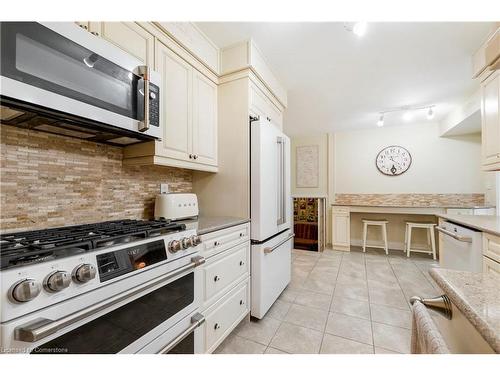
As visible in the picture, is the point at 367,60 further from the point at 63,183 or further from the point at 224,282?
the point at 63,183

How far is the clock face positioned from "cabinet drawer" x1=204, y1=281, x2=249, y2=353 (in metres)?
3.85

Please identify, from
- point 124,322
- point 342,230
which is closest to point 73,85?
point 124,322

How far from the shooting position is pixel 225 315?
1559 millimetres

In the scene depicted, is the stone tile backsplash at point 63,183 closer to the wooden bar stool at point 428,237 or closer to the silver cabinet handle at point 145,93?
the silver cabinet handle at point 145,93

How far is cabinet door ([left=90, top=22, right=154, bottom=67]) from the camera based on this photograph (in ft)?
3.84

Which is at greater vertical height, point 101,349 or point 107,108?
point 107,108

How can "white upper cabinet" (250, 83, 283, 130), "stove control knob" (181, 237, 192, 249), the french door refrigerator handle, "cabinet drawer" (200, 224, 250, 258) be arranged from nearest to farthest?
1. "stove control knob" (181, 237, 192, 249)
2. "cabinet drawer" (200, 224, 250, 258)
3. "white upper cabinet" (250, 83, 283, 130)
4. the french door refrigerator handle

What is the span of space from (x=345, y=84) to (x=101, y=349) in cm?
312

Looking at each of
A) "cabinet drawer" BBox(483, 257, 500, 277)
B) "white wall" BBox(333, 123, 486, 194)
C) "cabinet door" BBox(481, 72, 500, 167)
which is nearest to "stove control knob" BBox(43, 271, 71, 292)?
"cabinet drawer" BBox(483, 257, 500, 277)

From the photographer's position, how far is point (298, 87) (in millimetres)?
2719

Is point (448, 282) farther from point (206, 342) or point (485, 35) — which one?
point (485, 35)

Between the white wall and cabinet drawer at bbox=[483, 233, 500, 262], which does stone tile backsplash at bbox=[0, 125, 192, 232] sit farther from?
the white wall
